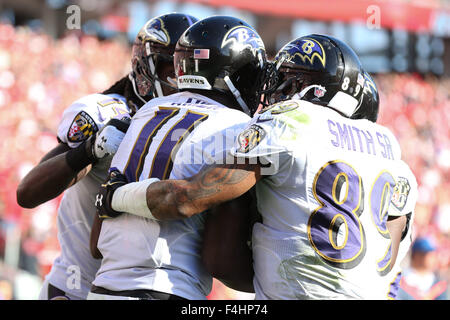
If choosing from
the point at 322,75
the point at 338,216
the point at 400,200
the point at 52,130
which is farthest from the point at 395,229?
the point at 52,130

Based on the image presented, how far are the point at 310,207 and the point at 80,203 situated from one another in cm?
167

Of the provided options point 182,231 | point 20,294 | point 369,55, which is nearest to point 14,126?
point 20,294

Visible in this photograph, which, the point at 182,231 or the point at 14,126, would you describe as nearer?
the point at 182,231

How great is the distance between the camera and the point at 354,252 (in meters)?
2.83

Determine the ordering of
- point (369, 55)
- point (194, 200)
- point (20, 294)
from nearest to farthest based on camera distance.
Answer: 1. point (194, 200)
2. point (20, 294)
3. point (369, 55)

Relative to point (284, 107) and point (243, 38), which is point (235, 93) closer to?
point (243, 38)

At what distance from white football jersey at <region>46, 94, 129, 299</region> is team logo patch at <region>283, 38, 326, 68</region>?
105 cm

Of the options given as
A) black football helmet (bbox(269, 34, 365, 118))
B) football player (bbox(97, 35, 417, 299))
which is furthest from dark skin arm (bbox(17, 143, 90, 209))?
black football helmet (bbox(269, 34, 365, 118))

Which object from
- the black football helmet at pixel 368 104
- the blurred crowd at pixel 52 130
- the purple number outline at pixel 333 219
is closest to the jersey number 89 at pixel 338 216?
the purple number outline at pixel 333 219

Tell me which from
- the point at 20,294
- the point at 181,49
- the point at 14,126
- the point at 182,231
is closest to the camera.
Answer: the point at 182,231

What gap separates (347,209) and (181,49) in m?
1.16

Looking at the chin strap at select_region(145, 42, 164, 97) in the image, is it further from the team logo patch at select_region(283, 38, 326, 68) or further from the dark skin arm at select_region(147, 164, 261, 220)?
the dark skin arm at select_region(147, 164, 261, 220)
